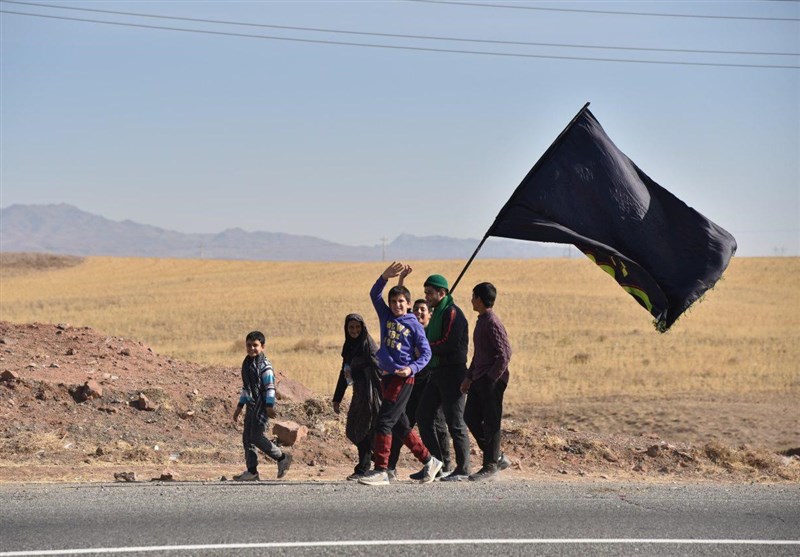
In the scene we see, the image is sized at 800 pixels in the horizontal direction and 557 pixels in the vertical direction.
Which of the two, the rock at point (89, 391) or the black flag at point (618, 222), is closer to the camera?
the black flag at point (618, 222)

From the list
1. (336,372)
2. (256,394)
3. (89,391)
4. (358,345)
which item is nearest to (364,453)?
(358,345)

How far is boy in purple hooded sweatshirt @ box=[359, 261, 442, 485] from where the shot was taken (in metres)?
9.76

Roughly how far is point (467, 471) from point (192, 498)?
2794mm

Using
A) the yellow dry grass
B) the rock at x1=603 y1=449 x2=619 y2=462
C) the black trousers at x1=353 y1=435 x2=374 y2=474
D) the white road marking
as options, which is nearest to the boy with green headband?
the black trousers at x1=353 y1=435 x2=374 y2=474

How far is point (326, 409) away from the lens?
15.4 metres

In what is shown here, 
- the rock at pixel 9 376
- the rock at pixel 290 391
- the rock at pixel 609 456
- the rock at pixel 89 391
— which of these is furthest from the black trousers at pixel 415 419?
the rock at pixel 9 376

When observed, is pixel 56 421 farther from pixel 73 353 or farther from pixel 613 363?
pixel 613 363

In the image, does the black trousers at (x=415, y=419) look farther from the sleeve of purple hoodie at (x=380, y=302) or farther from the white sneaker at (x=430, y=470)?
the sleeve of purple hoodie at (x=380, y=302)

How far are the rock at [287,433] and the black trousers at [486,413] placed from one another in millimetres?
3479

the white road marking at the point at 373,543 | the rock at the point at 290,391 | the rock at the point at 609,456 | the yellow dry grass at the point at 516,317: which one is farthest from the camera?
the yellow dry grass at the point at 516,317

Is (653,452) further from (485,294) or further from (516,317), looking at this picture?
(516,317)

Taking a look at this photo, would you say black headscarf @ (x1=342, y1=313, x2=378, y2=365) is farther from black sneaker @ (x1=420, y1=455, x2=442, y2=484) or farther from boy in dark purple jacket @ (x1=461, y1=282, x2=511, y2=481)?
black sneaker @ (x1=420, y1=455, x2=442, y2=484)

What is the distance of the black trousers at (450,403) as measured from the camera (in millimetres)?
10406

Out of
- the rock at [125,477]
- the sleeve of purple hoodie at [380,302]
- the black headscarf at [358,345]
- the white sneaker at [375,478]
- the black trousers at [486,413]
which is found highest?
the sleeve of purple hoodie at [380,302]
